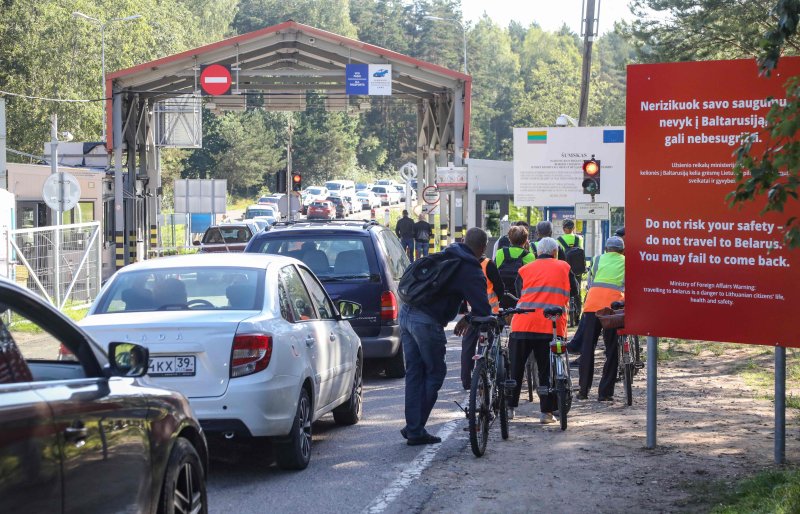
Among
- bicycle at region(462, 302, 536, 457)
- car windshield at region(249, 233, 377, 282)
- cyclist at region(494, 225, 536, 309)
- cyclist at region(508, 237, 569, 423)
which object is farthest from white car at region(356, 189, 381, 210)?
bicycle at region(462, 302, 536, 457)

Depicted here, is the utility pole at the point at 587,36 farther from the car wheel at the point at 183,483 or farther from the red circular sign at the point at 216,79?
the car wheel at the point at 183,483

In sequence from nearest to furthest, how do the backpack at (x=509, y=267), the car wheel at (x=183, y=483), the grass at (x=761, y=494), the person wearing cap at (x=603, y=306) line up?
the car wheel at (x=183, y=483)
the grass at (x=761, y=494)
the person wearing cap at (x=603, y=306)
the backpack at (x=509, y=267)

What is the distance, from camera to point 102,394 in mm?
4871

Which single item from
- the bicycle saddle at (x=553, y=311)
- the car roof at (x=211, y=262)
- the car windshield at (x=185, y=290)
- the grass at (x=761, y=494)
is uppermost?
the car roof at (x=211, y=262)

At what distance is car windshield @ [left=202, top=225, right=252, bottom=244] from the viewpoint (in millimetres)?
32156

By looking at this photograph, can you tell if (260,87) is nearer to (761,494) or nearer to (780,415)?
(780,415)

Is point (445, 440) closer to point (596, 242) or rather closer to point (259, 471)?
point (259, 471)

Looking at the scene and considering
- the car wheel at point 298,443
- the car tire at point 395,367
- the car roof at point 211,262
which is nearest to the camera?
the car wheel at point 298,443

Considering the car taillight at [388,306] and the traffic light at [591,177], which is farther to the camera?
the traffic light at [591,177]

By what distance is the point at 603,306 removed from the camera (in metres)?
12.1

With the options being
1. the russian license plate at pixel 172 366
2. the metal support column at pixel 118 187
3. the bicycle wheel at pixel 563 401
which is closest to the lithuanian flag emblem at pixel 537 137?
the metal support column at pixel 118 187

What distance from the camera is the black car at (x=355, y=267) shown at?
13211 mm

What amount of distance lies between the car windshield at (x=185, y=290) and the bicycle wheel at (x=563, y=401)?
114 inches

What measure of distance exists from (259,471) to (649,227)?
3550 millimetres
